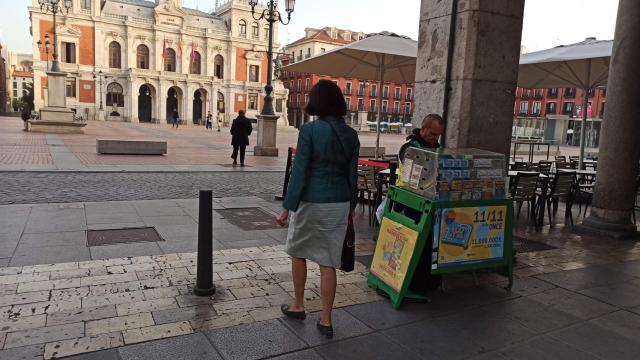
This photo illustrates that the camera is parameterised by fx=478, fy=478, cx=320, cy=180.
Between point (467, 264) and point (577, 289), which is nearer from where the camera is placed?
point (467, 264)

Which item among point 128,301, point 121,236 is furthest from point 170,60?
point 128,301

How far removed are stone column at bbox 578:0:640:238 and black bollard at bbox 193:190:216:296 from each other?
5524mm

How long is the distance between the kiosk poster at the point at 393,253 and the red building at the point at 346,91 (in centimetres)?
7146

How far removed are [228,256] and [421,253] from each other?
2121 mm

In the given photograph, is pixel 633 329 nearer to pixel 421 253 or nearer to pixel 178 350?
pixel 421 253

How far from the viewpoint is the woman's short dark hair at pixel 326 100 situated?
3209 millimetres

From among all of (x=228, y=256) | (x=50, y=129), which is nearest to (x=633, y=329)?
(x=228, y=256)

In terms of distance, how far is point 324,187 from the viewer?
319 centimetres

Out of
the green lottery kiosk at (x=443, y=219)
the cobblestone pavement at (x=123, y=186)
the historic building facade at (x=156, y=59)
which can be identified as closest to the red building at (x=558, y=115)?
the historic building facade at (x=156, y=59)

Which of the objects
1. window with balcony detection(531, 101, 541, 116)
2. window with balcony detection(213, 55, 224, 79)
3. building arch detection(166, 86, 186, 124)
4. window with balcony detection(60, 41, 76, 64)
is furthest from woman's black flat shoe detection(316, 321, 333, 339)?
window with balcony detection(531, 101, 541, 116)

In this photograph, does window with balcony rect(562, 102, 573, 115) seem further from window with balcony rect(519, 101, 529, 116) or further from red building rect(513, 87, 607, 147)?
window with balcony rect(519, 101, 529, 116)

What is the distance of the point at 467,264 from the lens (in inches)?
159

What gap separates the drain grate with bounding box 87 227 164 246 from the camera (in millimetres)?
5391

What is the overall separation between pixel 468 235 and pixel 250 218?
3.71m
